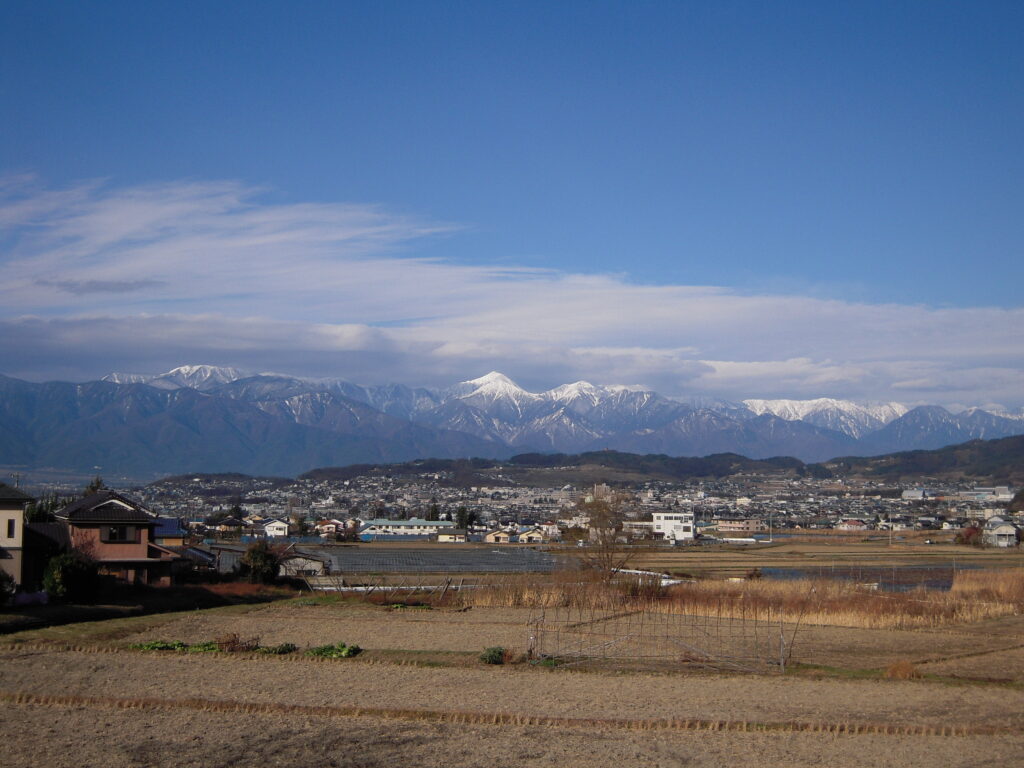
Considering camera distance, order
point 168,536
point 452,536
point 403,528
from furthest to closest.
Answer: point 403,528 < point 452,536 < point 168,536

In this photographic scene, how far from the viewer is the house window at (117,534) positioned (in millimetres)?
31484

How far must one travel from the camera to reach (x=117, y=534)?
3166 centimetres

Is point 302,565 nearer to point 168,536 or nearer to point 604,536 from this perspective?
point 168,536

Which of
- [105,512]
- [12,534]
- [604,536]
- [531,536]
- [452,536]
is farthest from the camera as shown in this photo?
[531,536]

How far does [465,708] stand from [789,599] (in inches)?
678

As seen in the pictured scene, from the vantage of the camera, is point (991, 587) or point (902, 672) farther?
point (991, 587)

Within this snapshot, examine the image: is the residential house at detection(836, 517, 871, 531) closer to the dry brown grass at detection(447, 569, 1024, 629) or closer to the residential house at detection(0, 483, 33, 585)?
the dry brown grass at detection(447, 569, 1024, 629)

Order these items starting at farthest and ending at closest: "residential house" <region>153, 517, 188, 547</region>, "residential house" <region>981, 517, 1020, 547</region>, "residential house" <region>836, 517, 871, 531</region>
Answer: "residential house" <region>836, 517, 871, 531</region>, "residential house" <region>981, 517, 1020, 547</region>, "residential house" <region>153, 517, 188, 547</region>

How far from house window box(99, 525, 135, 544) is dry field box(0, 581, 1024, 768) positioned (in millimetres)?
10097

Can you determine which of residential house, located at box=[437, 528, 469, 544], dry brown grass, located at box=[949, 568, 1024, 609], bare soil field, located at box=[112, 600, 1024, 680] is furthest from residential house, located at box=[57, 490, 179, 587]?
residential house, located at box=[437, 528, 469, 544]

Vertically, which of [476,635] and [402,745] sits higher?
[402,745]

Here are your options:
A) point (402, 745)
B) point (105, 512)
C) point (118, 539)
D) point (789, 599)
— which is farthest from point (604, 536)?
point (402, 745)

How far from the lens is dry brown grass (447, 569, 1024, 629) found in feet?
88.4

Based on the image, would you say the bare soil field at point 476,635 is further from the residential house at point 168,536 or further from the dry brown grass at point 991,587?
the residential house at point 168,536
